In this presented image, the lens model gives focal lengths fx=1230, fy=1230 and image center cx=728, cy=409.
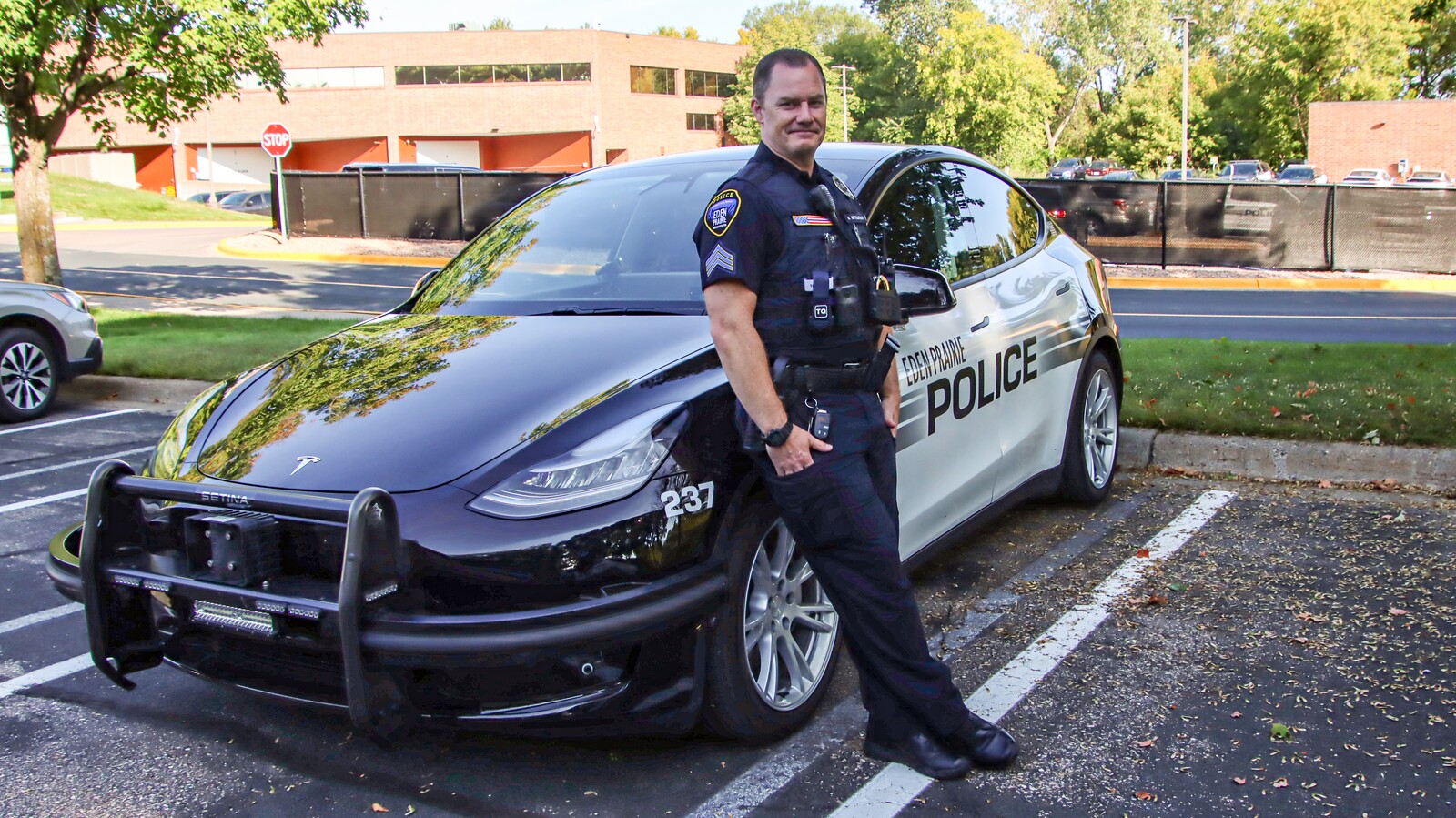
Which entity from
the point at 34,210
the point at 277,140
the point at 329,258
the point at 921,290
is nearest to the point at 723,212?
the point at 921,290

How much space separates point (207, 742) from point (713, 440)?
5.70 ft

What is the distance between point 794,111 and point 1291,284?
18.0 m

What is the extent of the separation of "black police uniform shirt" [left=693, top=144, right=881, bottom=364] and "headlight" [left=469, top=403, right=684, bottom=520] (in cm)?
38

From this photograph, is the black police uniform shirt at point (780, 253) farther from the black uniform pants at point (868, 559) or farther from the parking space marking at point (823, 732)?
the parking space marking at point (823, 732)

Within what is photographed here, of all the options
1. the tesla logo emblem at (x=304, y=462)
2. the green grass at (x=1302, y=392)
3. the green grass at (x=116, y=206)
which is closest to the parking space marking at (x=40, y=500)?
the tesla logo emblem at (x=304, y=462)

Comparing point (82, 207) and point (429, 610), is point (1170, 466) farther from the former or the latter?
point (82, 207)

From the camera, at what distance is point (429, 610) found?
2.88 m

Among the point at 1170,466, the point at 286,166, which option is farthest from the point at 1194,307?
the point at 286,166

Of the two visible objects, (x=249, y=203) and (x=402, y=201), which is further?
(x=249, y=203)

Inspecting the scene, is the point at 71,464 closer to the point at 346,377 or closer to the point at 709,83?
the point at 346,377

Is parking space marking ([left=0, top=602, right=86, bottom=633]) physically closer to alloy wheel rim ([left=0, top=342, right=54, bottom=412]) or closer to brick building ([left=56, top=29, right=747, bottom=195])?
alloy wheel rim ([left=0, top=342, right=54, bottom=412])

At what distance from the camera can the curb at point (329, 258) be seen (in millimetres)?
23781

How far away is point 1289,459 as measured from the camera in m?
6.10

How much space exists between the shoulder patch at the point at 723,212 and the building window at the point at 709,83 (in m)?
70.6
